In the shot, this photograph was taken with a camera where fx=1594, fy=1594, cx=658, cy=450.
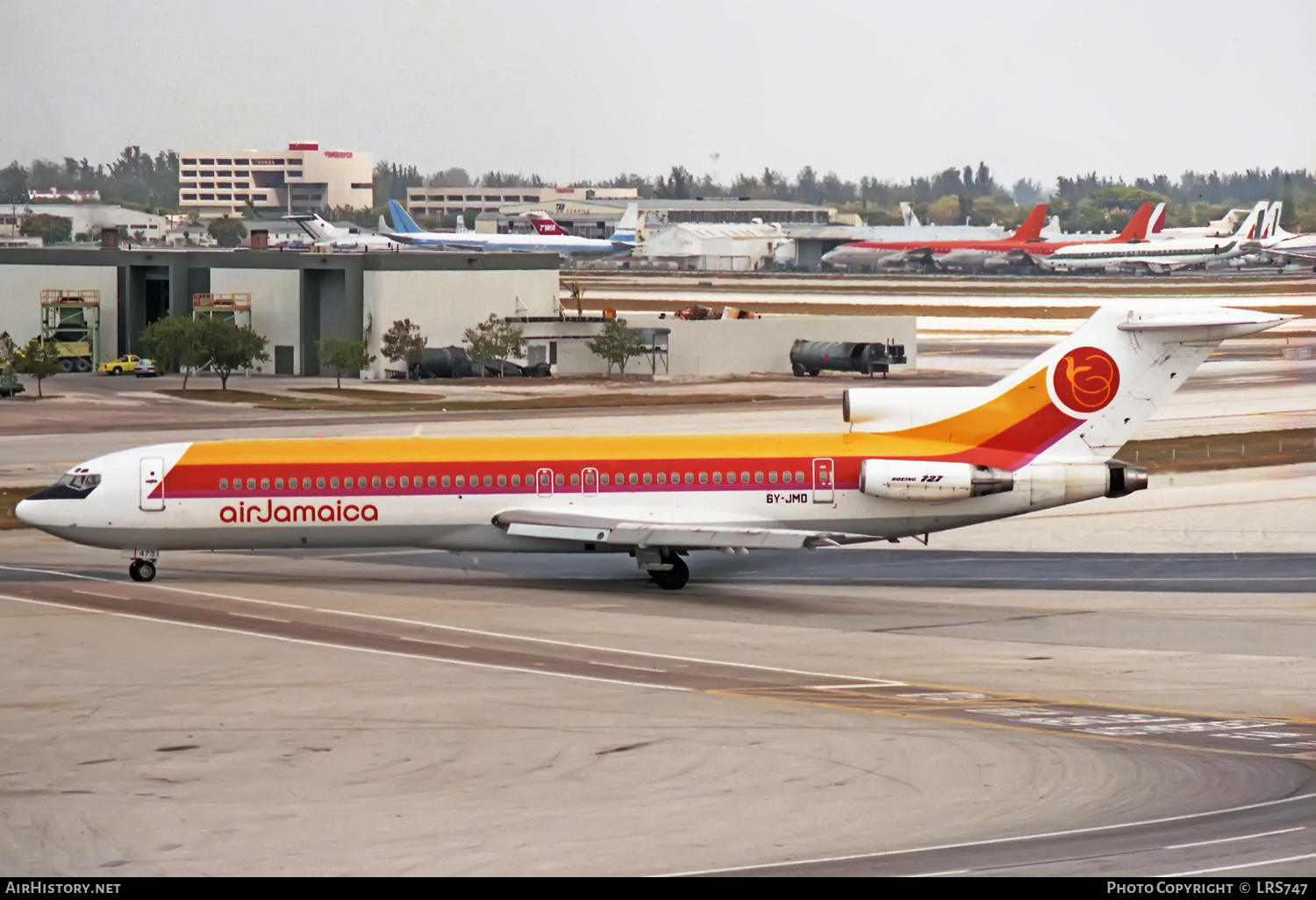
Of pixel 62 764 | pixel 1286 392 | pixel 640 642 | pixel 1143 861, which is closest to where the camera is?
pixel 1143 861

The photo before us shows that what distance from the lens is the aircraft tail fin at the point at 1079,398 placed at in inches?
1441

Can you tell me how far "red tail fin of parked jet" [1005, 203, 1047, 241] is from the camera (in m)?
174

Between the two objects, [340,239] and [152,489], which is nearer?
[152,489]

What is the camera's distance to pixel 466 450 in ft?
121

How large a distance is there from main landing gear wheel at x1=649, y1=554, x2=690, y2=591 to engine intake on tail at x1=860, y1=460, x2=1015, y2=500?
15.0ft

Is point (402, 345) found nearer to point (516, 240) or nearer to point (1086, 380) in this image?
point (516, 240)

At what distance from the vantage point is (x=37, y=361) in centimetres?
8388

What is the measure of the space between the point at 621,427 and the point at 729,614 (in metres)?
35.6

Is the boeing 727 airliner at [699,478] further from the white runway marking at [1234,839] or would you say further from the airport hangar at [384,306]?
the airport hangar at [384,306]

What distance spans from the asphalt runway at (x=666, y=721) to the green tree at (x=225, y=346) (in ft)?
173

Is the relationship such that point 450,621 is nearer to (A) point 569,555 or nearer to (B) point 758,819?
(A) point 569,555

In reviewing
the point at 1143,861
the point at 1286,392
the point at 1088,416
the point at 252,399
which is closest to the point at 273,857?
the point at 1143,861

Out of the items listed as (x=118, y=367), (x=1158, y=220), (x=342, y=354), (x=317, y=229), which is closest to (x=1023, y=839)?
(x=342, y=354)

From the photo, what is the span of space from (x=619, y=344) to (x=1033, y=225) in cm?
9106
